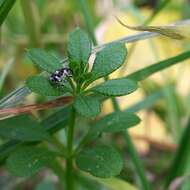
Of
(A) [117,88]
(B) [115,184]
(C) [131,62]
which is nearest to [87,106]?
(A) [117,88]

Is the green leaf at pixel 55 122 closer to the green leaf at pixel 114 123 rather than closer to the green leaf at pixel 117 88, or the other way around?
the green leaf at pixel 114 123

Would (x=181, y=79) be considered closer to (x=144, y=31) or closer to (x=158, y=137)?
(x=158, y=137)

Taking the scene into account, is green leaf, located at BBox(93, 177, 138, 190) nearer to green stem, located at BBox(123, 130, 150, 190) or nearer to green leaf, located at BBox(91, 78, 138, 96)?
green stem, located at BBox(123, 130, 150, 190)

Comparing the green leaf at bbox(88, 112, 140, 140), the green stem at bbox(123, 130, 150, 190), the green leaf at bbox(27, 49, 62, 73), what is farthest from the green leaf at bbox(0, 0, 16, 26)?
the green stem at bbox(123, 130, 150, 190)

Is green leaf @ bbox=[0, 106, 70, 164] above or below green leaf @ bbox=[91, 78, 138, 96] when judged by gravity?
below

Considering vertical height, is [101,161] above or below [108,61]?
below

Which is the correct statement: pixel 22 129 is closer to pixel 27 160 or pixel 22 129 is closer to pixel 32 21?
pixel 27 160
